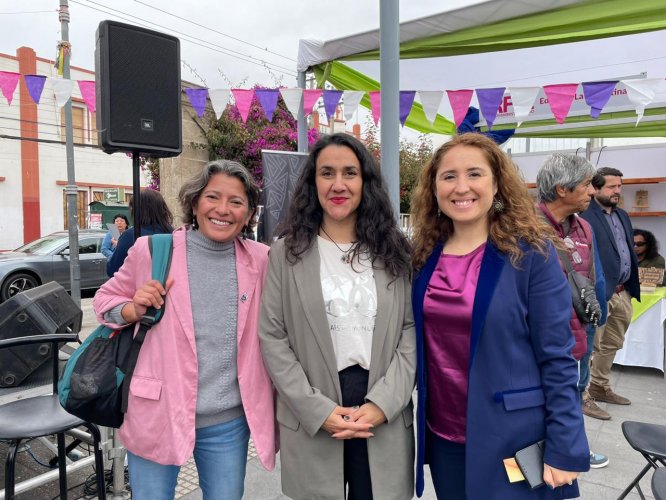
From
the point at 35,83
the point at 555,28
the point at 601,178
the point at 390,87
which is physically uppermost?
the point at 555,28

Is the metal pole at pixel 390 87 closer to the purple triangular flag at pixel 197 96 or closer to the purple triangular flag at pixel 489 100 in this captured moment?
the purple triangular flag at pixel 489 100

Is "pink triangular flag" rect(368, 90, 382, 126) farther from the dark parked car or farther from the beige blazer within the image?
the dark parked car

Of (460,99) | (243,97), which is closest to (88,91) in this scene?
(243,97)

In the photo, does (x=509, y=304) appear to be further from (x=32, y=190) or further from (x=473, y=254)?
(x=32, y=190)

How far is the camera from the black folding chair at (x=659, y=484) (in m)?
1.58

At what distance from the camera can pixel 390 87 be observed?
10.3 ft

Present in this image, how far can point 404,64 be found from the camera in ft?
16.8

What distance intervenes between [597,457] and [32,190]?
2058 centimetres

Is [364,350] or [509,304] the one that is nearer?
[509,304]

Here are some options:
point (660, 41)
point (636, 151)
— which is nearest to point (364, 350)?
point (660, 41)

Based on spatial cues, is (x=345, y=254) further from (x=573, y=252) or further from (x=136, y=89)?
(x=573, y=252)

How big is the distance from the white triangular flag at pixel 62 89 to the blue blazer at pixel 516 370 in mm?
4522

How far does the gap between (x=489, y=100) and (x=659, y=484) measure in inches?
146

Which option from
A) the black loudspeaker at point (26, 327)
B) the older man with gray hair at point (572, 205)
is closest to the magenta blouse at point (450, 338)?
the older man with gray hair at point (572, 205)
